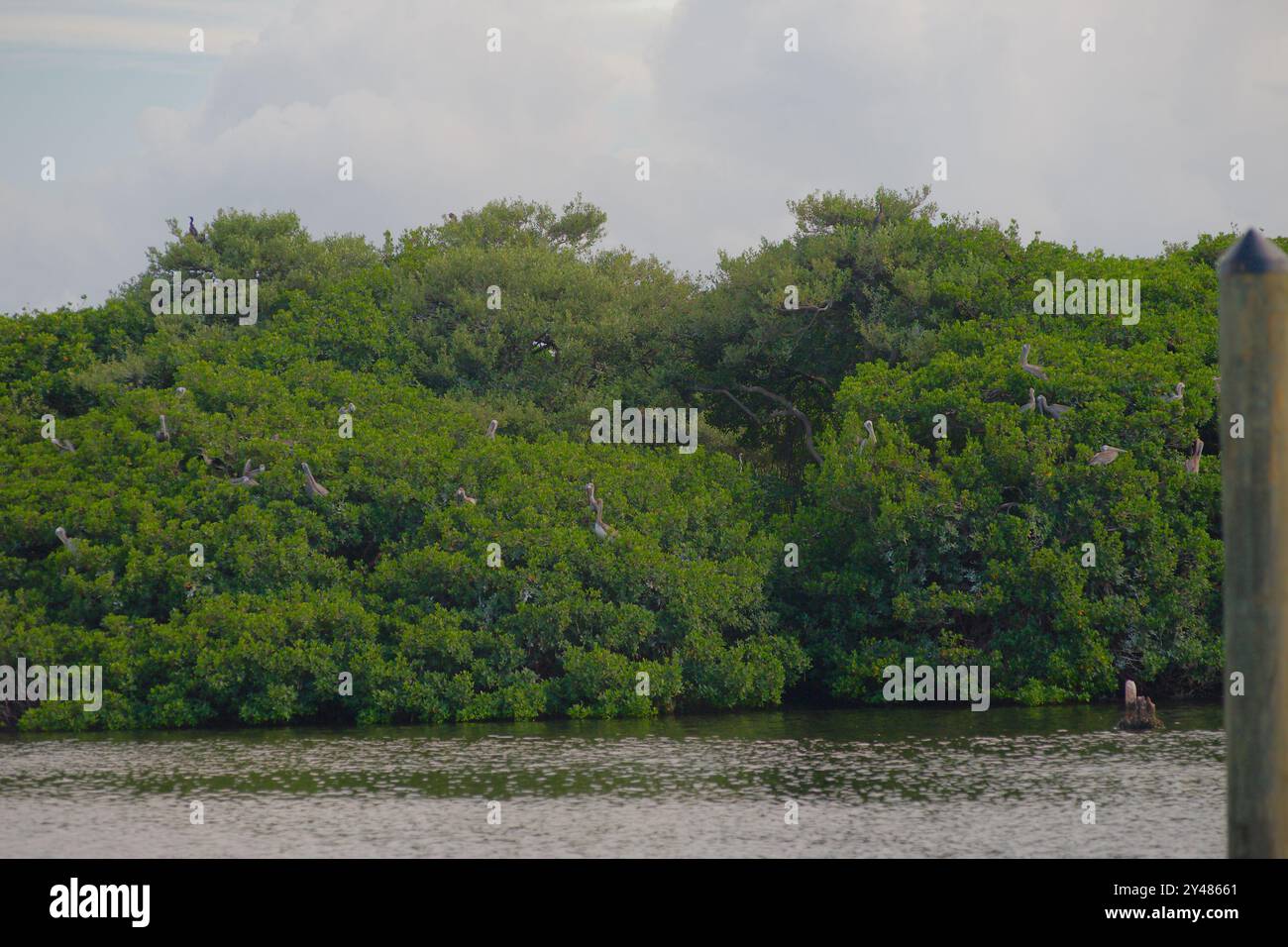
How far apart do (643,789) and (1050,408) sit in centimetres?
1406

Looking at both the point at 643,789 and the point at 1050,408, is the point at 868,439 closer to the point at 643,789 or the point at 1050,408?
the point at 1050,408

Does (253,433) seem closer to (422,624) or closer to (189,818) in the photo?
(422,624)

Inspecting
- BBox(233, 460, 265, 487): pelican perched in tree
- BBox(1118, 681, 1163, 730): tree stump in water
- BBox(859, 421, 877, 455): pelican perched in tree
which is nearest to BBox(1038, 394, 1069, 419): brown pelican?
BBox(859, 421, 877, 455): pelican perched in tree

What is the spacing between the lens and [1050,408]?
30.2 m

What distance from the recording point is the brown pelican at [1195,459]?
29234 millimetres

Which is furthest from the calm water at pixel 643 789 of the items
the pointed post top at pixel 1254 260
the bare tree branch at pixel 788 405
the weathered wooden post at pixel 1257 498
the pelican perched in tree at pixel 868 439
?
the pointed post top at pixel 1254 260

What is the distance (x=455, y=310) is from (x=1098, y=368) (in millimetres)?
15485

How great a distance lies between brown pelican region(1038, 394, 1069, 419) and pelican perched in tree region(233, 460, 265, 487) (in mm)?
16582

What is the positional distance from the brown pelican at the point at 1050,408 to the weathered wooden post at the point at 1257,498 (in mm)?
23712

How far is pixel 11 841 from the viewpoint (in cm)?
1803

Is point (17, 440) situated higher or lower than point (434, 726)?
higher

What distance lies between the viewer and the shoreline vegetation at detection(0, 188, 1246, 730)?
2833 centimetres
